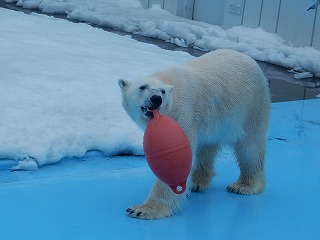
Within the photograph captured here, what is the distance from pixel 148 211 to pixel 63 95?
1.70 metres

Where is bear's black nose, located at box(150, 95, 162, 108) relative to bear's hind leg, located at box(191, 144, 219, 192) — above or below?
above

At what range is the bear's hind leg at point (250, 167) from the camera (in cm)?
338

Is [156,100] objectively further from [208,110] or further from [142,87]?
[208,110]

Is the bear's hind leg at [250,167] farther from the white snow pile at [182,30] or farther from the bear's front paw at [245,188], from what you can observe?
the white snow pile at [182,30]

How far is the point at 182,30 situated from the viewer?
842 centimetres

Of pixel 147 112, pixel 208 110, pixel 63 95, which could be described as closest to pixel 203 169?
pixel 208 110

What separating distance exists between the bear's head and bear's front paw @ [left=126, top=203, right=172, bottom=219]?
0.34m

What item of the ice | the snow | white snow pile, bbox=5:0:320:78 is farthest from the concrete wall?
the snow

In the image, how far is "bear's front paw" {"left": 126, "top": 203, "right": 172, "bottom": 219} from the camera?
296cm

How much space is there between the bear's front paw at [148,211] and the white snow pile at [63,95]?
80 cm

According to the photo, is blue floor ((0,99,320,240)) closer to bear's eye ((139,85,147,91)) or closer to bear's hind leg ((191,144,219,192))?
bear's hind leg ((191,144,219,192))

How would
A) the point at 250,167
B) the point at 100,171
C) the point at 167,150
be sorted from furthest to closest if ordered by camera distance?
the point at 100,171, the point at 250,167, the point at 167,150

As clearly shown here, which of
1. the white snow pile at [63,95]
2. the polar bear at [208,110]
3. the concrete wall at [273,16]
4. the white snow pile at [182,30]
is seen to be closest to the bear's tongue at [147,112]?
the polar bear at [208,110]

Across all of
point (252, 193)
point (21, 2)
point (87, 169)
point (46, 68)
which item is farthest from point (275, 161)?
point (21, 2)
